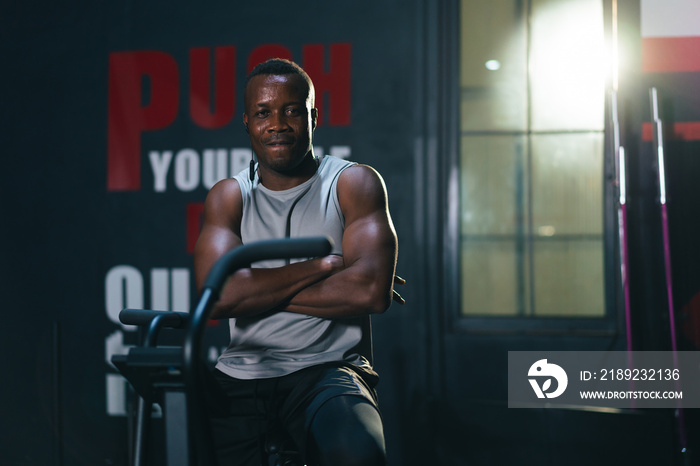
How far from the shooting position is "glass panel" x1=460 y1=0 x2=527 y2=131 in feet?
9.94

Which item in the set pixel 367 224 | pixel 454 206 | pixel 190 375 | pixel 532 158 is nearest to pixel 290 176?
pixel 367 224

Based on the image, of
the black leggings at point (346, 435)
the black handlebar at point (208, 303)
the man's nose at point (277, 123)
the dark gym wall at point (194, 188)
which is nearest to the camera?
the black handlebar at point (208, 303)

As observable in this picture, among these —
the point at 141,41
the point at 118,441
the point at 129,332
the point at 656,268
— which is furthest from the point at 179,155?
the point at 656,268

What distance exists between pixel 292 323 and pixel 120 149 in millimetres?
2214

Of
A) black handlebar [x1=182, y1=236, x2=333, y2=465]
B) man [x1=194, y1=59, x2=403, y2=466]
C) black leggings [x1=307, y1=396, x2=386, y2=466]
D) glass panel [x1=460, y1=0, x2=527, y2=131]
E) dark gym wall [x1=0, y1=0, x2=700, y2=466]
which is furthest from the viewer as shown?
glass panel [x1=460, y1=0, x2=527, y2=131]

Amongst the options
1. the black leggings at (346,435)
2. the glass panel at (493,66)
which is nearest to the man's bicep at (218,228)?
the black leggings at (346,435)

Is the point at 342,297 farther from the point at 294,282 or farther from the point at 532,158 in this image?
the point at 532,158

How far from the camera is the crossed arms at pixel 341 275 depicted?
4.84 feet

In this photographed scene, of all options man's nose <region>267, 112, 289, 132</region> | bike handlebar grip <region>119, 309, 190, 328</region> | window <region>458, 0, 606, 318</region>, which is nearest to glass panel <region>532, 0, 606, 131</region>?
window <region>458, 0, 606, 318</region>

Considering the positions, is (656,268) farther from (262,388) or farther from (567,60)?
(262,388)

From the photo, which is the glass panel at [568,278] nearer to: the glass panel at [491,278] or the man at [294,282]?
the glass panel at [491,278]

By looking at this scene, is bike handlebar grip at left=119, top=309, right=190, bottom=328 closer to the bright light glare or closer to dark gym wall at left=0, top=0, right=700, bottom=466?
dark gym wall at left=0, top=0, right=700, bottom=466

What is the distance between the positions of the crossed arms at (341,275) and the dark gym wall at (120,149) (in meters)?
1.48

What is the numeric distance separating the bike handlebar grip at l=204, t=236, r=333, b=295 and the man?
22.4 inches
